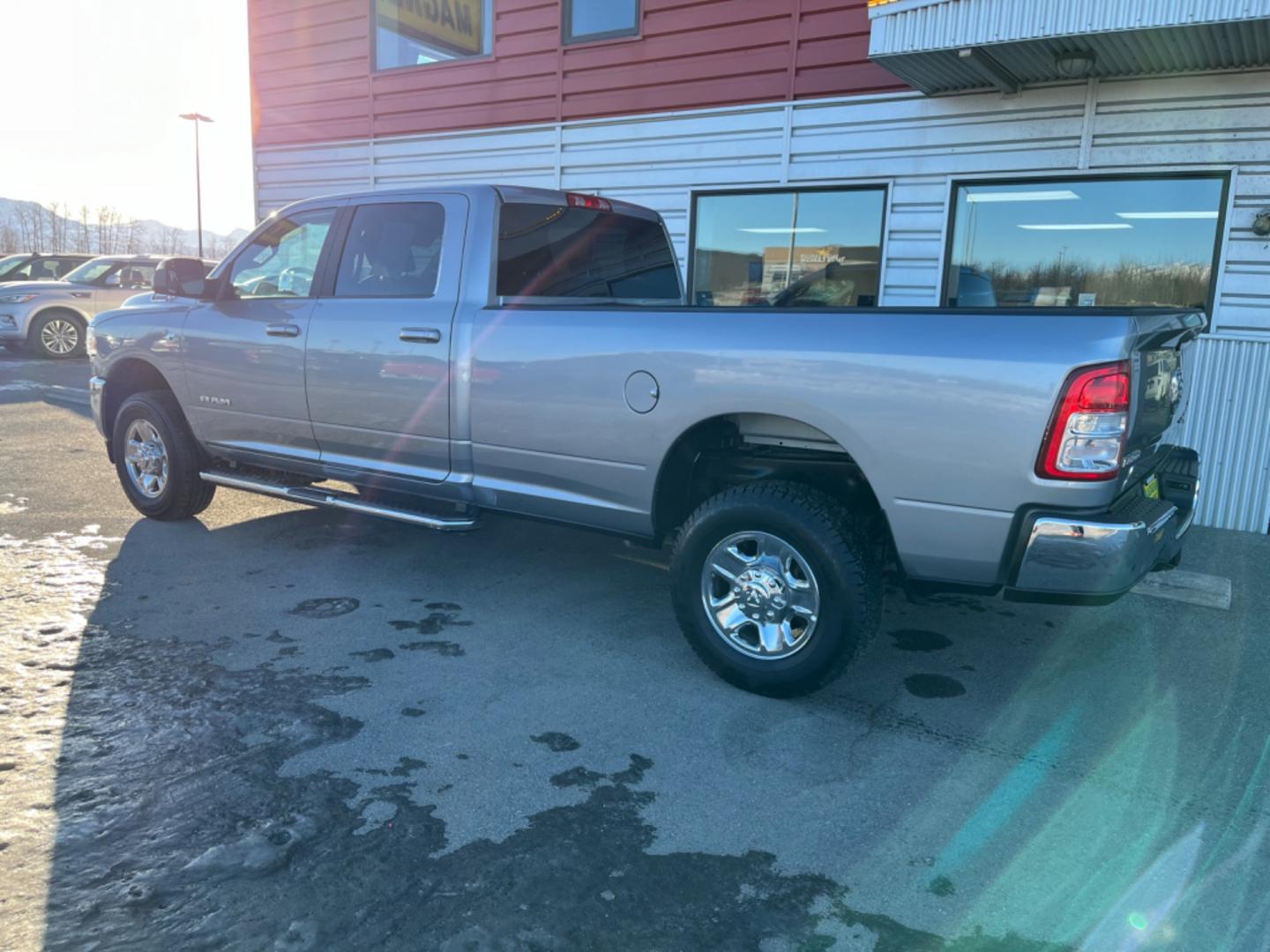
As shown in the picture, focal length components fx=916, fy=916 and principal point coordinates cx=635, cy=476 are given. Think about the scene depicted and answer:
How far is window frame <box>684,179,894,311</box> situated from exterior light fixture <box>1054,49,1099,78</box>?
58.0 inches

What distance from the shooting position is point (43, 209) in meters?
67.7

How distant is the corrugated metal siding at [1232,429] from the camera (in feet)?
20.7

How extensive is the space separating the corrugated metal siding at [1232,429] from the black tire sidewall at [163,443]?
676cm

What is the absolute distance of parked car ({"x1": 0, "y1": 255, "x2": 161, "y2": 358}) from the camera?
576 inches

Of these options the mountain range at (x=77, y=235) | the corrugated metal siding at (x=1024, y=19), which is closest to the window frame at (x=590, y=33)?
the corrugated metal siding at (x=1024, y=19)

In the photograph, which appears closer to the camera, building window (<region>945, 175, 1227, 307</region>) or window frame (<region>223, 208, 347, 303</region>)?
window frame (<region>223, 208, 347, 303</region>)

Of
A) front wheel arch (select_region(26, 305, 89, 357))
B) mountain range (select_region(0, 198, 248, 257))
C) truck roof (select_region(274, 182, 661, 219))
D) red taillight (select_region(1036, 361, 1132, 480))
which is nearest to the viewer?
red taillight (select_region(1036, 361, 1132, 480))

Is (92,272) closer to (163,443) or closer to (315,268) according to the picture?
(163,443)

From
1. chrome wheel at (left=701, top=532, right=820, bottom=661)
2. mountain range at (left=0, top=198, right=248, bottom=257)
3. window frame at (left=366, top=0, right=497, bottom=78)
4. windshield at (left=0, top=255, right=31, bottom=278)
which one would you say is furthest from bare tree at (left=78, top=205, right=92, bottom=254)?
chrome wheel at (left=701, top=532, right=820, bottom=661)

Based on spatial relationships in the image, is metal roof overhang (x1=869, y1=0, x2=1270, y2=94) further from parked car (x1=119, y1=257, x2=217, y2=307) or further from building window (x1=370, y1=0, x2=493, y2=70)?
building window (x1=370, y1=0, x2=493, y2=70)

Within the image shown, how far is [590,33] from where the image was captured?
892 centimetres

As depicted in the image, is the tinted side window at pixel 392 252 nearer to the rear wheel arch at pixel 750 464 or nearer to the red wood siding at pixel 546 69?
the rear wheel arch at pixel 750 464

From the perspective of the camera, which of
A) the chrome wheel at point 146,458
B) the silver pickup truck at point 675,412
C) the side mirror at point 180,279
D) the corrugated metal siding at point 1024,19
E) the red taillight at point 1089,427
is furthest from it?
the chrome wheel at point 146,458

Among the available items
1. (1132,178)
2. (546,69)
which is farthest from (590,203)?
(546,69)
